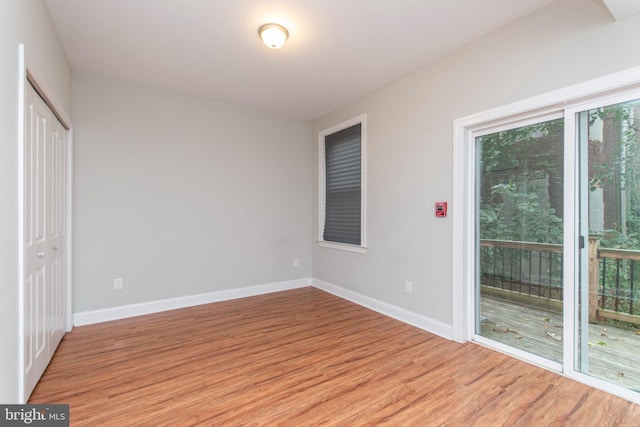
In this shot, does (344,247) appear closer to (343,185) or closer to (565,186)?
(343,185)

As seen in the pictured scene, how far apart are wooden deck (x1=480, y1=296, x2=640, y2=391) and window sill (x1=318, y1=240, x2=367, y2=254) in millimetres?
1538

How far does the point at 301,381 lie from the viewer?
219cm

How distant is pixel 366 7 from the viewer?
2.26 metres

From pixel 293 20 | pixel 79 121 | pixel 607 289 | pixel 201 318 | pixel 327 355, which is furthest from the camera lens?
pixel 201 318

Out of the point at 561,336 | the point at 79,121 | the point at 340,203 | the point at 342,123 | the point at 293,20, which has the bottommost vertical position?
the point at 561,336

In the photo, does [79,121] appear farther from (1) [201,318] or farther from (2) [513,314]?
(2) [513,314]

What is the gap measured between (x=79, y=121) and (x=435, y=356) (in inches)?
164

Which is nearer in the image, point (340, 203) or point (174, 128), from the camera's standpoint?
point (174, 128)

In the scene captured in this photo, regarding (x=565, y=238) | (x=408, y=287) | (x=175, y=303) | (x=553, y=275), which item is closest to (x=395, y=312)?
(x=408, y=287)

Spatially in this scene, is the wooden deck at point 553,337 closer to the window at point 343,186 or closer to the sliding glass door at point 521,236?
the sliding glass door at point 521,236

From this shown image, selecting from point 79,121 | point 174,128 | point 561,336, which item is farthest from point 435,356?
point 79,121

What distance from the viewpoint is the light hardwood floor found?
1816 millimetres

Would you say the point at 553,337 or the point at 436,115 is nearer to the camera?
the point at 553,337

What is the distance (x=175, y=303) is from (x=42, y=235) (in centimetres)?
186
